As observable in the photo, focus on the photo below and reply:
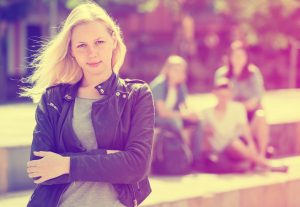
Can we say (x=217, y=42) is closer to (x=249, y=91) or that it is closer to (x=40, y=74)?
(x=249, y=91)

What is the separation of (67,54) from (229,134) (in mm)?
4431

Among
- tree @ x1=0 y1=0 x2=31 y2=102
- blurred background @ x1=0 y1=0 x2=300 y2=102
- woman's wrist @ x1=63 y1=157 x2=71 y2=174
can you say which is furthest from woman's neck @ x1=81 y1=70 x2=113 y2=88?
tree @ x1=0 y1=0 x2=31 y2=102

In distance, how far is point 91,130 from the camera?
2.04 m

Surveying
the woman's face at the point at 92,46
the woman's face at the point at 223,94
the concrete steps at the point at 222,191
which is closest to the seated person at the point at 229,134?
the woman's face at the point at 223,94

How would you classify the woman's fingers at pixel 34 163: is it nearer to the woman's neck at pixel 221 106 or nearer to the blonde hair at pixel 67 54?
the blonde hair at pixel 67 54

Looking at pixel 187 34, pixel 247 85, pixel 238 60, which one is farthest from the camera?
pixel 187 34

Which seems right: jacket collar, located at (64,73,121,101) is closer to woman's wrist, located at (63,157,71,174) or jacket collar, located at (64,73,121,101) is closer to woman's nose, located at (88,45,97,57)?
woman's nose, located at (88,45,97,57)

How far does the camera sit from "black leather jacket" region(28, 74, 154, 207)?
2.01m

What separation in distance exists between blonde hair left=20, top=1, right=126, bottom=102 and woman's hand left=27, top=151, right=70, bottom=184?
0.31 m

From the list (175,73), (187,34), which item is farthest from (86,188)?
(187,34)

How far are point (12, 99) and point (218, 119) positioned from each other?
13203 millimetres

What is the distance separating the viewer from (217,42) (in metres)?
24.1

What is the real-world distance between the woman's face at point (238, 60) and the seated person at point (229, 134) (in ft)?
1.20

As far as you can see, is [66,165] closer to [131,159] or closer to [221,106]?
[131,159]
